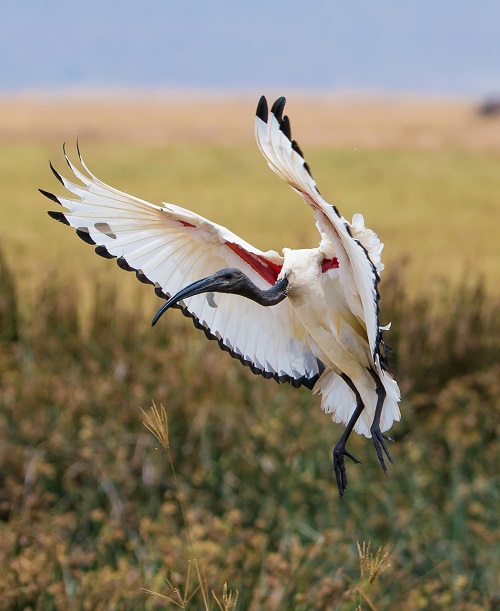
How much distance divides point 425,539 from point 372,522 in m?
0.18

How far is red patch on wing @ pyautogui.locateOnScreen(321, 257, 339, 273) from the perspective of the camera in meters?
0.64

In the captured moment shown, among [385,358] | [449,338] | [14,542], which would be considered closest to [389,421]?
[385,358]

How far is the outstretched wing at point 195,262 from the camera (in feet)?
2.31

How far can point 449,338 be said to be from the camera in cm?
366

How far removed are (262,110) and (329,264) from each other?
125 millimetres

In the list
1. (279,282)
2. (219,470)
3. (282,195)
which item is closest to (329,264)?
(279,282)

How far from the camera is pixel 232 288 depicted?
626 millimetres

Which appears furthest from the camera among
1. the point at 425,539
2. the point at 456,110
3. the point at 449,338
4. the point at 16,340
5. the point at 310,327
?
the point at 456,110

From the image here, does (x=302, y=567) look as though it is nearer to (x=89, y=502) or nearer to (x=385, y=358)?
(x=89, y=502)

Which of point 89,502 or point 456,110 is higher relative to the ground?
point 456,110

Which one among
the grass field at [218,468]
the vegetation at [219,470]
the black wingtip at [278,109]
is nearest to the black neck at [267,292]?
the black wingtip at [278,109]

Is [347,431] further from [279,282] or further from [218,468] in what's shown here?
[218,468]

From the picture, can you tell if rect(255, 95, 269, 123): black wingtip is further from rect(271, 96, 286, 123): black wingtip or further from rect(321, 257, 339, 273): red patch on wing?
rect(321, 257, 339, 273): red patch on wing

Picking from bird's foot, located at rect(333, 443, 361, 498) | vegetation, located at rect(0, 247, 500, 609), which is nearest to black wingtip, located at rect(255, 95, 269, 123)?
bird's foot, located at rect(333, 443, 361, 498)
